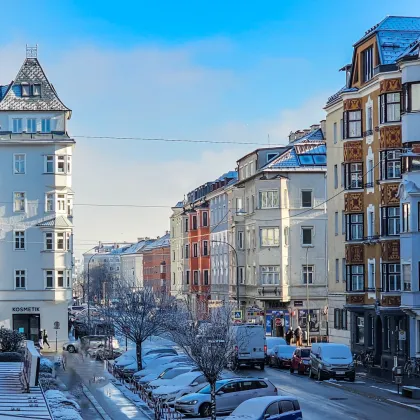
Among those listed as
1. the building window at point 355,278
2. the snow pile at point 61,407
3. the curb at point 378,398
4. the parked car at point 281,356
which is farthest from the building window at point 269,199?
the snow pile at point 61,407

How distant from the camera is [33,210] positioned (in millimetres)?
75750

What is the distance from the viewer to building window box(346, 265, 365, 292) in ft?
Result: 192

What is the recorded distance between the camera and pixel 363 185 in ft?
192

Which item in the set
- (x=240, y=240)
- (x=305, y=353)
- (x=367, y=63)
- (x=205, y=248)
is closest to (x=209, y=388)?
(x=305, y=353)

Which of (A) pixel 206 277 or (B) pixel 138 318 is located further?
(A) pixel 206 277

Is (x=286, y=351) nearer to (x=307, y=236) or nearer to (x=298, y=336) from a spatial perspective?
(x=298, y=336)

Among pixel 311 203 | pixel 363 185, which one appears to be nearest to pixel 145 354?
pixel 363 185

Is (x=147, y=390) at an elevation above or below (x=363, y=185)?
below

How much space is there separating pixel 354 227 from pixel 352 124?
5979mm

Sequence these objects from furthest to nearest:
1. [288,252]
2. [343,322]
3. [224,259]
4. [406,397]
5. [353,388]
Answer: [224,259] < [288,252] < [343,322] < [353,388] < [406,397]

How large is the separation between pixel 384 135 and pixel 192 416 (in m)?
24.2

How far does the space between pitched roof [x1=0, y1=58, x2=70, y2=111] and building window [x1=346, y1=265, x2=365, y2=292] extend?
27301mm

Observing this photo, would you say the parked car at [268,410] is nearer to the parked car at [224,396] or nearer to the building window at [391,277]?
the parked car at [224,396]

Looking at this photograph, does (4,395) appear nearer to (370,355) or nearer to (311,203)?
(370,355)
